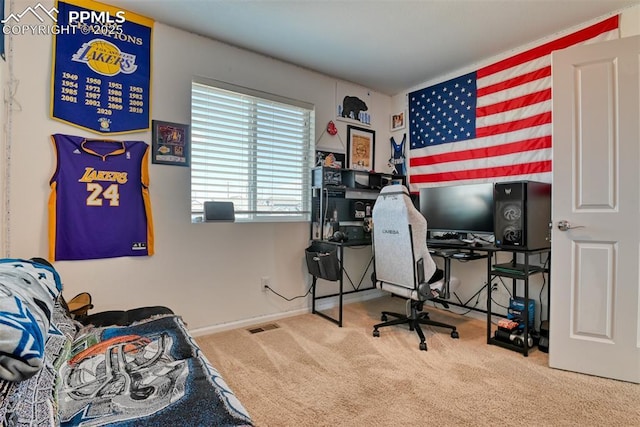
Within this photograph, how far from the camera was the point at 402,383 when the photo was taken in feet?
6.53

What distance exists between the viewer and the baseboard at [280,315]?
2775 millimetres

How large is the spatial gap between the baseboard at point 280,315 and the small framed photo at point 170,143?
1.39m

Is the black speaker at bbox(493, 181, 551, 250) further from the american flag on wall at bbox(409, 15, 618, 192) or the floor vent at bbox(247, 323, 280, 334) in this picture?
the floor vent at bbox(247, 323, 280, 334)

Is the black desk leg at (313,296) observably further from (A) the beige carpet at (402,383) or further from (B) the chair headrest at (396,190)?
(B) the chair headrest at (396,190)

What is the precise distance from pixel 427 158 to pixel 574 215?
1.70 metres

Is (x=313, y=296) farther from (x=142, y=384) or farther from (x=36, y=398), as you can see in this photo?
(x=36, y=398)

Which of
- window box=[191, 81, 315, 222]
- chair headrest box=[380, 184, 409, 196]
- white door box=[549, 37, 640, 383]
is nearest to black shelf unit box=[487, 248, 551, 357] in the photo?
white door box=[549, 37, 640, 383]

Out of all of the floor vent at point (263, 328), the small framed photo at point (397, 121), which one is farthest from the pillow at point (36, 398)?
the small framed photo at point (397, 121)

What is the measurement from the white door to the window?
2133 millimetres

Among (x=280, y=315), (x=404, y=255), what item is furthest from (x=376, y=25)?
(x=280, y=315)

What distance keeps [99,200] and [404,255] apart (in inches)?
88.4

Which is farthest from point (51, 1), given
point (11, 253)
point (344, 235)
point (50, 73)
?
point (344, 235)

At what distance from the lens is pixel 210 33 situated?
8.90 feet

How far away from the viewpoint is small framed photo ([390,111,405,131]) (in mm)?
3930
